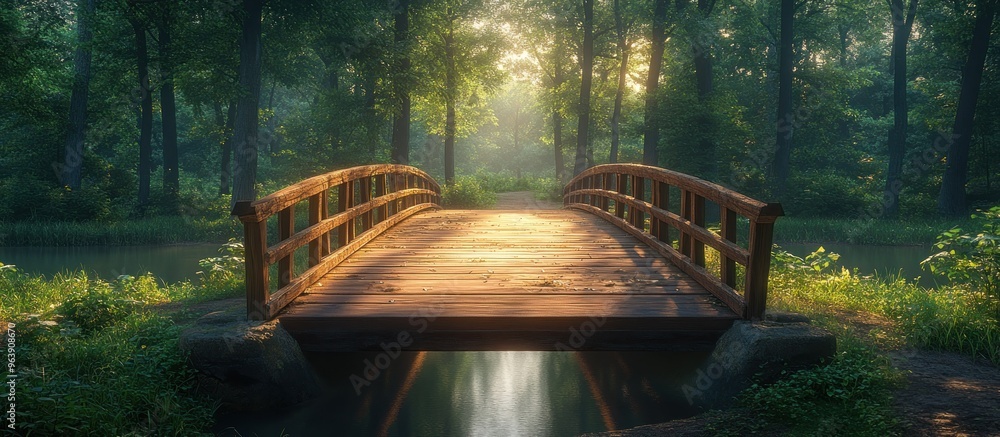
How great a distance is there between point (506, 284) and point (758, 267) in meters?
2.50

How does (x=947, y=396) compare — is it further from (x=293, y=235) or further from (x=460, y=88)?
(x=460, y=88)

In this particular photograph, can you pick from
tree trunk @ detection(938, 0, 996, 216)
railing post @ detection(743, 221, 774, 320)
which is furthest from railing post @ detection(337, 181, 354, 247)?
tree trunk @ detection(938, 0, 996, 216)

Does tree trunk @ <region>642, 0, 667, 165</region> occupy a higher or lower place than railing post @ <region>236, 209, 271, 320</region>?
higher

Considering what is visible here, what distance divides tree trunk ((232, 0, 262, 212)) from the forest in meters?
0.06

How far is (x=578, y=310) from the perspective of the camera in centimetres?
632

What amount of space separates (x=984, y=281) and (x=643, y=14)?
81.1 feet

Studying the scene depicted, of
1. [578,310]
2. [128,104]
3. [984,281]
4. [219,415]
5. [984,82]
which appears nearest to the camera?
[219,415]

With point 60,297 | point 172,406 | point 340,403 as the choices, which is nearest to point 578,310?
point 340,403

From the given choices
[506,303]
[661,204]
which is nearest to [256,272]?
[506,303]

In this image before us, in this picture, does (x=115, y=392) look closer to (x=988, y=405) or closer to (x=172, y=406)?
(x=172, y=406)

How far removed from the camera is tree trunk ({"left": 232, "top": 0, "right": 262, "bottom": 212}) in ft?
68.1

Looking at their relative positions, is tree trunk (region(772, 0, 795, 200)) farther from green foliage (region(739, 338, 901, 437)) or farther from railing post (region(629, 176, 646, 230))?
green foliage (region(739, 338, 901, 437))

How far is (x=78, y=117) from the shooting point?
2781 centimetres

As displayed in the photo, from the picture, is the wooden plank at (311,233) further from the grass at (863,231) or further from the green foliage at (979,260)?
the grass at (863,231)
